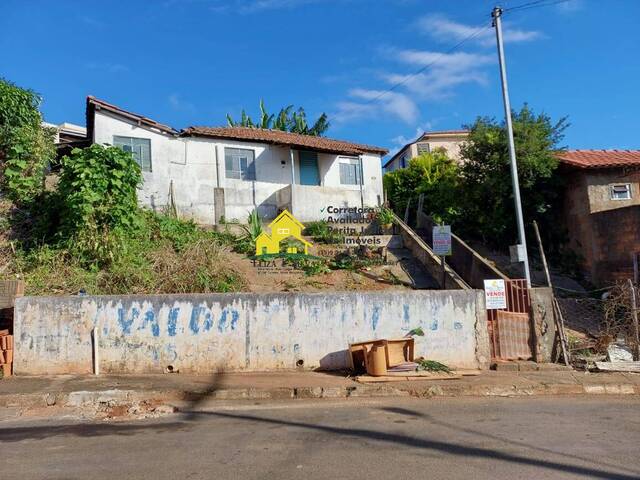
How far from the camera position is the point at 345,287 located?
15.9 m

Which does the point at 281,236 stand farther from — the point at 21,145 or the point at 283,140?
the point at 21,145

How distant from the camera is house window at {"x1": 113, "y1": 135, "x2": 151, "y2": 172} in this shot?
20266mm

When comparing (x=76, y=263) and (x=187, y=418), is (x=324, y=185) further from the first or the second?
(x=187, y=418)

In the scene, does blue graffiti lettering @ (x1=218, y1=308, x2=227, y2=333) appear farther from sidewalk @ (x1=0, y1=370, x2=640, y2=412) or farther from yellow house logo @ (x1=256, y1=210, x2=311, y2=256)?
yellow house logo @ (x1=256, y1=210, x2=311, y2=256)

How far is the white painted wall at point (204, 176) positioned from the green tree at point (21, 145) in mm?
3473

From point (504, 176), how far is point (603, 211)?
12.2 feet

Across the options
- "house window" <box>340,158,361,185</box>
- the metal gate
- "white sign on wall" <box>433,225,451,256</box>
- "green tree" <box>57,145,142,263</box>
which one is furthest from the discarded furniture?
"house window" <box>340,158,361,185</box>

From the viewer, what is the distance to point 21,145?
51.0ft

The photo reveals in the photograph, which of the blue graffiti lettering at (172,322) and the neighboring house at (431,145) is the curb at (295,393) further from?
the neighboring house at (431,145)

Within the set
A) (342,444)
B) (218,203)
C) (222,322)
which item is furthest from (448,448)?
(218,203)

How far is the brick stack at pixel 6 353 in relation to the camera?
32.6 feet

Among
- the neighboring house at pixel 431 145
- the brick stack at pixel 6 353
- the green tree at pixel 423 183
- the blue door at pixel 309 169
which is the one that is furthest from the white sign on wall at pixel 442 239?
the neighboring house at pixel 431 145

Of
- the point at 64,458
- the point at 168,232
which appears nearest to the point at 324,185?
the point at 168,232

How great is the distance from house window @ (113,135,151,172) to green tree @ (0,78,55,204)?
3848mm
